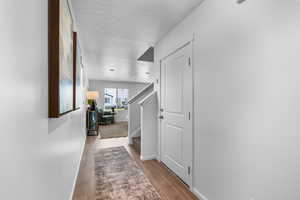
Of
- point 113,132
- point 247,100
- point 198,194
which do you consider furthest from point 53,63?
point 113,132

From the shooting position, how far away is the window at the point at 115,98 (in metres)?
8.20

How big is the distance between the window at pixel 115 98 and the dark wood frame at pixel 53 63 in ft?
24.2

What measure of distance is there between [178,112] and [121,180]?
1.30m

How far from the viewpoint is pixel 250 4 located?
3.90ft

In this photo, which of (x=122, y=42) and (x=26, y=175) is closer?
(x=26, y=175)

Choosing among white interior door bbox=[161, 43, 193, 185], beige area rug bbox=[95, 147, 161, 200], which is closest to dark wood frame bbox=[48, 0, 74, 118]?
beige area rug bbox=[95, 147, 161, 200]

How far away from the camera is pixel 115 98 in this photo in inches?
332

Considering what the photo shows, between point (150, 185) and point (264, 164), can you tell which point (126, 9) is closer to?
point (264, 164)

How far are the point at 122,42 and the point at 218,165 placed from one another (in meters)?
2.58

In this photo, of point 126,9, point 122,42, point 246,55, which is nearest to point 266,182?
point 246,55

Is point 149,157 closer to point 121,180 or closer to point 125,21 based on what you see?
point 121,180

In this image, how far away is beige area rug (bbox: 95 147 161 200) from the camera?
179cm

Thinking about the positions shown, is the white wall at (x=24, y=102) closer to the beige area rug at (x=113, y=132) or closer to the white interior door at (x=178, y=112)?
the white interior door at (x=178, y=112)

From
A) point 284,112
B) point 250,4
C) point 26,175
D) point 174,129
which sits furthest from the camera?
point 174,129
